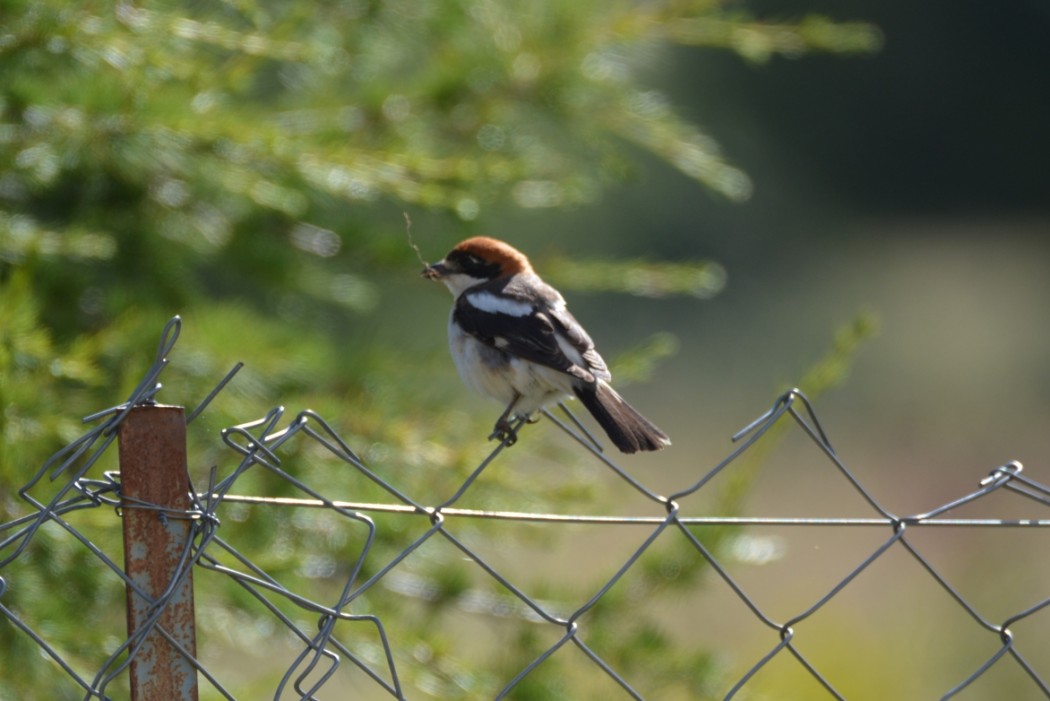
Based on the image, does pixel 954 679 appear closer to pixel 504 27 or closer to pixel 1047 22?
pixel 504 27

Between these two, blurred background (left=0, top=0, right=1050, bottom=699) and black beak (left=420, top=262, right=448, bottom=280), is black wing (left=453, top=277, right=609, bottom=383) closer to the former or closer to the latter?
black beak (left=420, top=262, right=448, bottom=280)

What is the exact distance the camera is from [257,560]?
2.80 meters

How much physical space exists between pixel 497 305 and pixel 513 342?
0.57 ft

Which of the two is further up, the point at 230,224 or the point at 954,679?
the point at 230,224

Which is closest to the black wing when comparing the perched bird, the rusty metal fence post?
the perched bird

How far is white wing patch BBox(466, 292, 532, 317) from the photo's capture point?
3111 millimetres

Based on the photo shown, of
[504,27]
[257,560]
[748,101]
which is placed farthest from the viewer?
[748,101]

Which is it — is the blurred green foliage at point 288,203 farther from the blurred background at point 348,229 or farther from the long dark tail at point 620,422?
the long dark tail at point 620,422

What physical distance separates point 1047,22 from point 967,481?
31.5ft

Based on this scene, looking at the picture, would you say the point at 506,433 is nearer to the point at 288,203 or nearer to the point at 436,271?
the point at 436,271

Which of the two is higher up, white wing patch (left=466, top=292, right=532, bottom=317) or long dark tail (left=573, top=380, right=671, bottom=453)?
long dark tail (left=573, top=380, right=671, bottom=453)

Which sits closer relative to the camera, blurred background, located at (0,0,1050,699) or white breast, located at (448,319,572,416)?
blurred background, located at (0,0,1050,699)

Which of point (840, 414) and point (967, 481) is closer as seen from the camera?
point (967, 481)

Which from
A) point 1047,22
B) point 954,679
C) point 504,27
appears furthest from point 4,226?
point 1047,22
